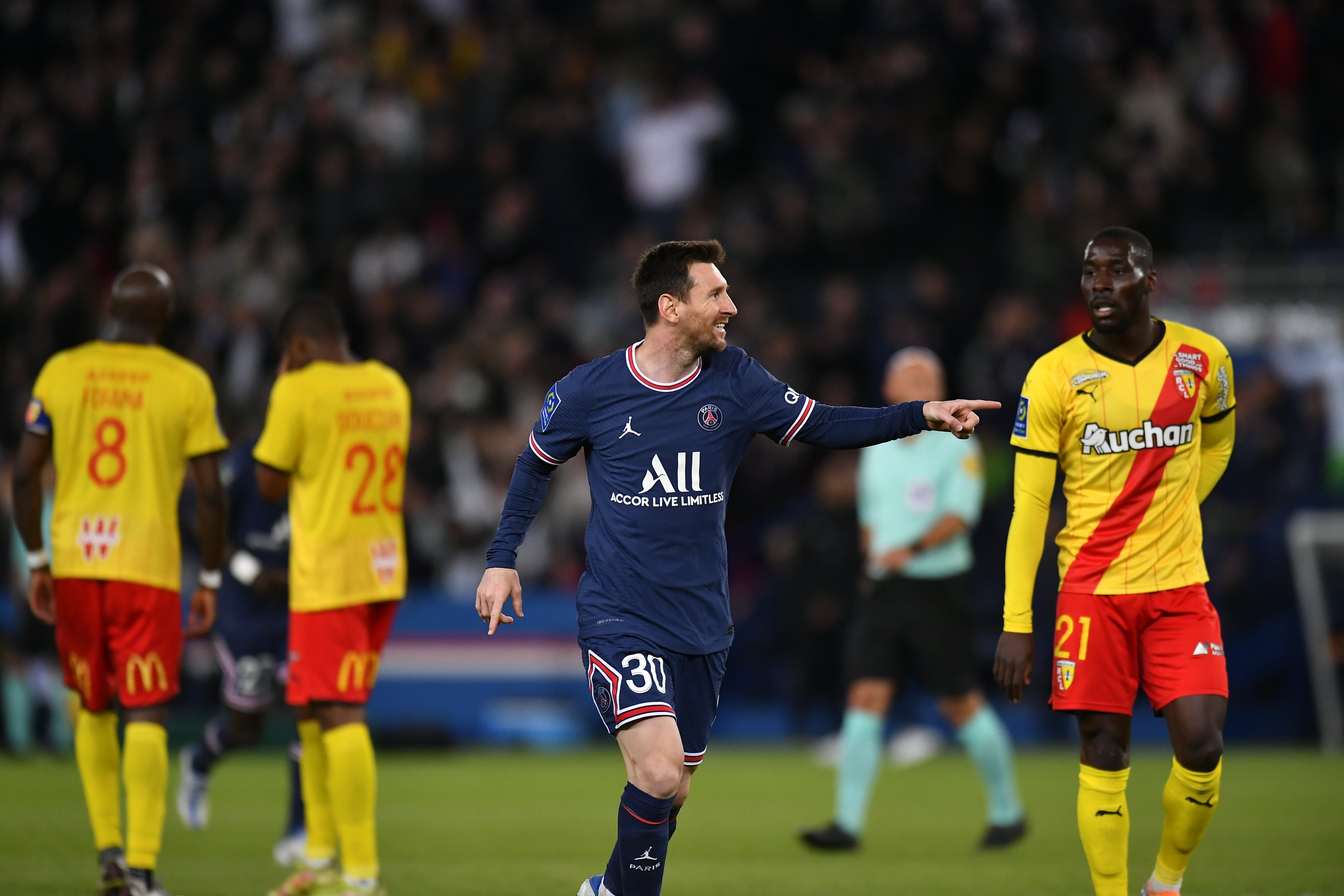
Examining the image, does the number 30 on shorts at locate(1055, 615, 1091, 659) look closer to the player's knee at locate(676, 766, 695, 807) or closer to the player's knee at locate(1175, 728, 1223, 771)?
the player's knee at locate(1175, 728, 1223, 771)

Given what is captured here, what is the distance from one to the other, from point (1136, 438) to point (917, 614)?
355cm

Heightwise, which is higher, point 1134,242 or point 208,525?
point 1134,242

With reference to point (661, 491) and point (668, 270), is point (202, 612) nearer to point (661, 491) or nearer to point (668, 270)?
point (661, 491)

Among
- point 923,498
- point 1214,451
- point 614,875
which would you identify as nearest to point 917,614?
point 923,498

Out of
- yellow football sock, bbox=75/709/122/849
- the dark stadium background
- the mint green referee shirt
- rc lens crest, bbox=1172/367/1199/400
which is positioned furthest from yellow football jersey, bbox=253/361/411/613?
the dark stadium background

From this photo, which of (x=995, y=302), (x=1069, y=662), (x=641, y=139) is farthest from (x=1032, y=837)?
(x=641, y=139)

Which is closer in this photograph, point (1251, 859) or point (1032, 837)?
point (1251, 859)

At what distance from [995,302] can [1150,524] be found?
11.0 m

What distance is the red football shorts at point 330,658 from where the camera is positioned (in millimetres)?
7562

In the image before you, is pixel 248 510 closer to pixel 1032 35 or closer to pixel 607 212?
pixel 607 212

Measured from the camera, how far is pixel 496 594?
6148mm

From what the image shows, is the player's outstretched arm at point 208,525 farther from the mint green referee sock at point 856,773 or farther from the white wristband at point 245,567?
the mint green referee sock at point 856,773

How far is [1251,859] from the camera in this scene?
8.97 metres

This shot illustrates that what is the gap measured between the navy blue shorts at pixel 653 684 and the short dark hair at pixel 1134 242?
225 cm
